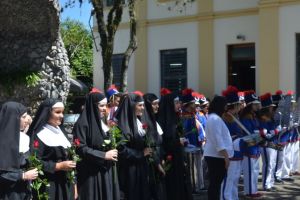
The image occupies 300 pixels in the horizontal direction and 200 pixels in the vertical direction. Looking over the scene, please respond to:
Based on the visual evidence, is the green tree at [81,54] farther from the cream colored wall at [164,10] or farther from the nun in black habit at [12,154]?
the nun in black habit at [12,154]

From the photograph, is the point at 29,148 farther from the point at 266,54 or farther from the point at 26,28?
the point at 266,54

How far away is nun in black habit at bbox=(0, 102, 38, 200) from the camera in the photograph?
16.4 ft

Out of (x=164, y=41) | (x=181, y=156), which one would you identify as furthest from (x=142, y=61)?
(x=181, y=156)

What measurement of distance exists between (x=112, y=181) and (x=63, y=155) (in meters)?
1.02

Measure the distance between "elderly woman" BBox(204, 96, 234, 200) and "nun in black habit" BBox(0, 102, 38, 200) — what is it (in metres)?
3.12

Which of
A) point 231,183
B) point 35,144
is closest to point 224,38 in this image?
point 231,183

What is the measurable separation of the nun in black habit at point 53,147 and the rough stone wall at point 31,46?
1.69 meters

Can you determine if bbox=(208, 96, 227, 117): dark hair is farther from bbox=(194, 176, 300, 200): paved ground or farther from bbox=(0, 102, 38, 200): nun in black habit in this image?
bbox=(0, 102, 38, 200): nun in black habit

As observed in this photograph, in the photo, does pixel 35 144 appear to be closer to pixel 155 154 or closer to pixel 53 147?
pixel 53 147

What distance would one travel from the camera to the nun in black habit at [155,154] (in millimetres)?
7656

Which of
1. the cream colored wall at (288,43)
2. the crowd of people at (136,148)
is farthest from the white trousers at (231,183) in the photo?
the cream colored wall at (288,43)

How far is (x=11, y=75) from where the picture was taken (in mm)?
7441

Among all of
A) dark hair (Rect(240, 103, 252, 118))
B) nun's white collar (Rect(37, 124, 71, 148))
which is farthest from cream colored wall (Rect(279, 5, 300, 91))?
nun's white collar (Rect(37, 124, 71, 148))

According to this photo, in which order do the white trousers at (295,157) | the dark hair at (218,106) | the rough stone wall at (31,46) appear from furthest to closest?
the white trousers at (295,157)
the dark hair at (218,106)
the rough stone wall at (31,46)
